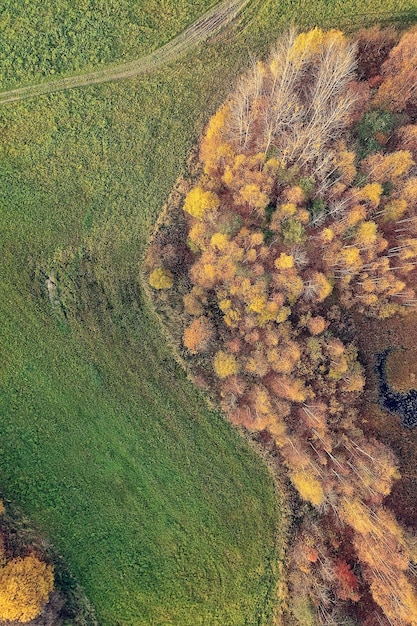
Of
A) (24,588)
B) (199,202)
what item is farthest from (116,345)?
(24,588)

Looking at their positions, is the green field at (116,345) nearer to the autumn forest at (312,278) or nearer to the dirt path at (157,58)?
the dirt path at (157,58)

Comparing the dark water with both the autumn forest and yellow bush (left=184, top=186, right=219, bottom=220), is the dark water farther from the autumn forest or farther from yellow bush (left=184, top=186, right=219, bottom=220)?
yellow bush (left=184, top=186, right=219, bottom=220)

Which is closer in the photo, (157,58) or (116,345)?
(116,345)

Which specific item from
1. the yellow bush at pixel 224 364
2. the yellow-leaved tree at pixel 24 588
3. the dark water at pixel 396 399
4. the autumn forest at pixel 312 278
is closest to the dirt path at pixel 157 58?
the autumn forest at pixel 312 278

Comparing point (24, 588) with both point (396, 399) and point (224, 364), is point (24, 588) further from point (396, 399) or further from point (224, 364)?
point (396, 399)

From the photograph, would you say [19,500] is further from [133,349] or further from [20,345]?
[133,349]

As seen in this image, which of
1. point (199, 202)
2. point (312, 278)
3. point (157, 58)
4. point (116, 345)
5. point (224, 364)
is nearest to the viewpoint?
point (312, 278)
